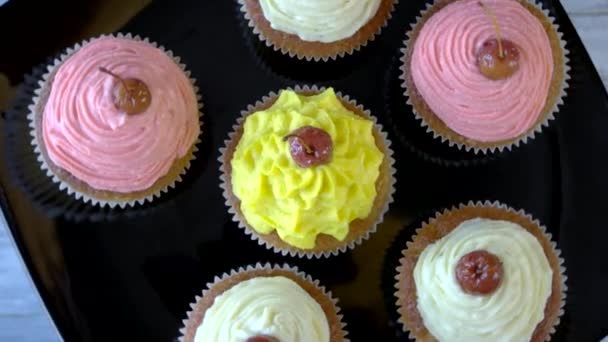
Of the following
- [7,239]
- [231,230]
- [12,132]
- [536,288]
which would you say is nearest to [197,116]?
[231,230]

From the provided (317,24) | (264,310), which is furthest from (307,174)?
(317,24)

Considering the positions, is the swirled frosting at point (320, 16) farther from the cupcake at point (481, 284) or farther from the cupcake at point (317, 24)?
the cupcake at point (481, 284)

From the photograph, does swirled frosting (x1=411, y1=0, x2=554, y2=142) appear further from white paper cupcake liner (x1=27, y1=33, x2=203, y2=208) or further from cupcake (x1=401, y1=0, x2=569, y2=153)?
white paper cupcake liner (x1=27, y1=33, x2=203, y2=208)

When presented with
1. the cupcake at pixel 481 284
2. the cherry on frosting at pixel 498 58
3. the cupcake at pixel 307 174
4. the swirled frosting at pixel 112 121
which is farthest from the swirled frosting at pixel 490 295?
the swirled frosting at pixel 112 121

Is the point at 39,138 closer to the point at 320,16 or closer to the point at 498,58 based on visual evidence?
the point at 320,16

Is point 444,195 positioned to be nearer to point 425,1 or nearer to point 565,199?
point 565,199
